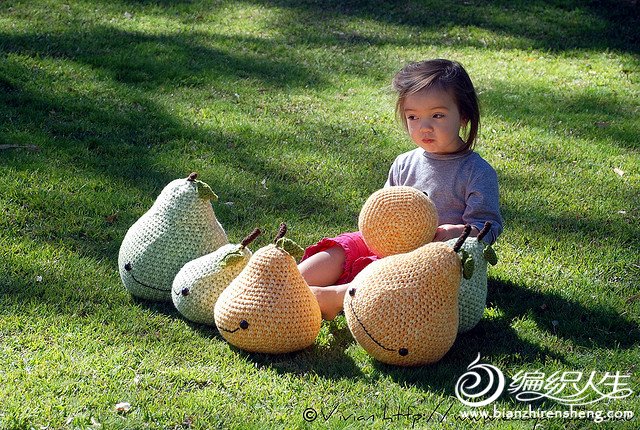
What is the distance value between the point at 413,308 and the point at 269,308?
0.55m

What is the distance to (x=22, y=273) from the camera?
12.7ft

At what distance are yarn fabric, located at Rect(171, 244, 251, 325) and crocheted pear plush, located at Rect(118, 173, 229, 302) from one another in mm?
145

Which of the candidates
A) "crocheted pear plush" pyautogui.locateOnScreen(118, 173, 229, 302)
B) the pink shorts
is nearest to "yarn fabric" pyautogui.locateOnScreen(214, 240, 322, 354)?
"crocheted pear plush" pyautogui.locateOnScreen(118, 173, 229, 302)

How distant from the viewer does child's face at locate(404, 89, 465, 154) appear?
382 centimetres

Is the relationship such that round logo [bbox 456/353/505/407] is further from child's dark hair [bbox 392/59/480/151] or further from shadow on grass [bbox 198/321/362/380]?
child's dark hair [bbox 392/59/480/151]

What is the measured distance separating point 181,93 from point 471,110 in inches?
129

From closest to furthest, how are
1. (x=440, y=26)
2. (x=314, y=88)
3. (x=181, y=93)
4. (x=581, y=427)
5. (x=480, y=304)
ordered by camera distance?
(x=581, y=427)
(x=480, y=304)
(x=181, y=93)
(x=314, y=88)
(x=440, y=26)

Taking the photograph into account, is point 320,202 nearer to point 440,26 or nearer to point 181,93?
point 181,93

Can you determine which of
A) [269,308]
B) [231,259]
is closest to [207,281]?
[231,259]

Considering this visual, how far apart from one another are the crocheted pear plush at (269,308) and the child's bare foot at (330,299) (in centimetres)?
26

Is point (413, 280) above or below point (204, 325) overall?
above

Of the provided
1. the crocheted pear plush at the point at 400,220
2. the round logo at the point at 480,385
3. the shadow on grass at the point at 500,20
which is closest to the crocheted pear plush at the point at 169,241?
the crocheted pear plush at the point at 400,220

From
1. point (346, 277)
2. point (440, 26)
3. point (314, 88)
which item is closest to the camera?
point (346, 277)

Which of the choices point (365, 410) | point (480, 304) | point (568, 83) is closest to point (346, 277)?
point (480, 304)
